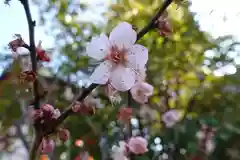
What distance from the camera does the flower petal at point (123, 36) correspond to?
1.38 feet

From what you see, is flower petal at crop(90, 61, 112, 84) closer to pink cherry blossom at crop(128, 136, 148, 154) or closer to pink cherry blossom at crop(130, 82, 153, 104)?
pink cherry blossom at crop(130, 82, 153, 104)

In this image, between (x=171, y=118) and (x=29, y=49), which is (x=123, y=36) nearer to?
(x=29, y=49)

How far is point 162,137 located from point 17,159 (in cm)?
83

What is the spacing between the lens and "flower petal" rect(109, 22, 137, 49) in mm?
420

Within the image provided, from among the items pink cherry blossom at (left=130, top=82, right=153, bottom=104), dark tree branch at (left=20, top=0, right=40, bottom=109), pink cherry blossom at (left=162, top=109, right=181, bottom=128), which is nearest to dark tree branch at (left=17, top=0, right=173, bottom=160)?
dark tree branch at (left=20, top=0, right=40, bottom=109)

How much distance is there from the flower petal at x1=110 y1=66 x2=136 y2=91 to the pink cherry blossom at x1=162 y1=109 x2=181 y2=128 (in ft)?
1.99

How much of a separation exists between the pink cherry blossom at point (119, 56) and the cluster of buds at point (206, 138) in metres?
0.63

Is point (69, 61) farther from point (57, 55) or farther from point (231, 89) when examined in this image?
point (231, 89)

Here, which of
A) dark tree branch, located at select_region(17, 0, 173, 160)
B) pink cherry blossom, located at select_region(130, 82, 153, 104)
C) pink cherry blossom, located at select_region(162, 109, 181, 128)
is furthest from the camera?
pink cherry blossom, located at select_region(162, 109, 181, 128)

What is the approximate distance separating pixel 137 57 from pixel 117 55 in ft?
0.13

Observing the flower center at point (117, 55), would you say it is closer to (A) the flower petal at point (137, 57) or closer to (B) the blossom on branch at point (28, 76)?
(A) the flower petal at point (137, 57)

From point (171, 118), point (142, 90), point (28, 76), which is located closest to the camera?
point (28, 76)

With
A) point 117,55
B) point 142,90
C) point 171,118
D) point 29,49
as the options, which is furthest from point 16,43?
point 171,118

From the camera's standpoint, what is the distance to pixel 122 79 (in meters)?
0.43
